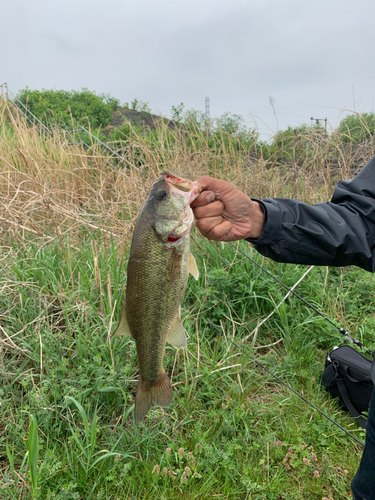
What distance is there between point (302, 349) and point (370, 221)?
71.7 inches

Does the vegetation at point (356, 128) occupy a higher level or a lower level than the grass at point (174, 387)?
higher

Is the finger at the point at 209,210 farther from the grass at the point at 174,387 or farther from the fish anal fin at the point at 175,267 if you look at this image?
the grass at the point at 174,387

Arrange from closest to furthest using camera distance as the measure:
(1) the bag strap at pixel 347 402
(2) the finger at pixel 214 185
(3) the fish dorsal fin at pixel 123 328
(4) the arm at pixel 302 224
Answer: (3) the fish dorsal fin at pixel 123 328
(2) the finger at pixel 214 185
(4) the arm at pixel 302 224
(1) the bag strap at pixel 347 402

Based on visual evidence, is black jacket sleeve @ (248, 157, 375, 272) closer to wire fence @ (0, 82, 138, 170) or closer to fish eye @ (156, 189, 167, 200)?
fish eye @ (156, 189, 167, 200)

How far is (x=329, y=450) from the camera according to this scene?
104 inches

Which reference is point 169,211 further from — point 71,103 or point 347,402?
point 71,103

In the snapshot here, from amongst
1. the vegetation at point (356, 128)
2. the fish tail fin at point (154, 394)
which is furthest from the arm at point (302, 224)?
the vegetation at point (356, 128)

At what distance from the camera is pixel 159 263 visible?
158cm

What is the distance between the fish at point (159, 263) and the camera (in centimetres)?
156

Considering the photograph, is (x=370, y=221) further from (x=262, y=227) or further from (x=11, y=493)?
(x=11, y=493)

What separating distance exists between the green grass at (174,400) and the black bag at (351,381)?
4.2 inches

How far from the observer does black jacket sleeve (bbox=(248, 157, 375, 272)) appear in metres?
1.92

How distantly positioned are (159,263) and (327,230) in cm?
93

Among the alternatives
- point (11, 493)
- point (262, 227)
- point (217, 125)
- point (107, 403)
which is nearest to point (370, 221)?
point (262, 227)
